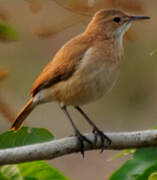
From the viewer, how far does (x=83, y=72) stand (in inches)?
185

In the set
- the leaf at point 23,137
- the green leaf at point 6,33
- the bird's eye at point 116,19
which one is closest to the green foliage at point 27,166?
the leaf at point 23,137

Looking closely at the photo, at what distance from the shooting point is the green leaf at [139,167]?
3.00 meters

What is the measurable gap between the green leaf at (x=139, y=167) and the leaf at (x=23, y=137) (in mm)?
565

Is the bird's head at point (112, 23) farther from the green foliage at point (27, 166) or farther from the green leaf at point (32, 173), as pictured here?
the green leaf at point (32, 173)

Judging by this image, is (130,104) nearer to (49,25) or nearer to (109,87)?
(109,87)

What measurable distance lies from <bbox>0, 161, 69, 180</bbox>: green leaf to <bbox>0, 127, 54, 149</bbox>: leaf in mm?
149

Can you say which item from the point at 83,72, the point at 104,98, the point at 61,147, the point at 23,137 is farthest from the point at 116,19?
the point at 104,98

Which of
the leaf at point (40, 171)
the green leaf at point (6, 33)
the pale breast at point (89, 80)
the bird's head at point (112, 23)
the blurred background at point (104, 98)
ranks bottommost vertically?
the blurred background at point (104, 98)

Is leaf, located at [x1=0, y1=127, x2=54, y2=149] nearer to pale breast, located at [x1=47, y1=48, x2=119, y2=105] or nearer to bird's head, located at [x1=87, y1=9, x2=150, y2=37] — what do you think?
pale breast, located at [x1=47, y1=48, x2=119, y2=105]

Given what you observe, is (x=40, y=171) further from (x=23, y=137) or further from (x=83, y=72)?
(x=83, y=72)

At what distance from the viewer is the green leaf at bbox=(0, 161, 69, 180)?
3.11 m

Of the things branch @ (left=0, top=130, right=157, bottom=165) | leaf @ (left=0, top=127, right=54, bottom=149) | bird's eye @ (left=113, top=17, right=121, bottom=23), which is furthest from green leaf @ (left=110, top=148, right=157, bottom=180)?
bird's eye @ (left=113, top=17, right=121, bottom=23)

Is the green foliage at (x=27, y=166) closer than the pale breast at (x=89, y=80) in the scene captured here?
Yes

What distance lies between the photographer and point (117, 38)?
530cm
